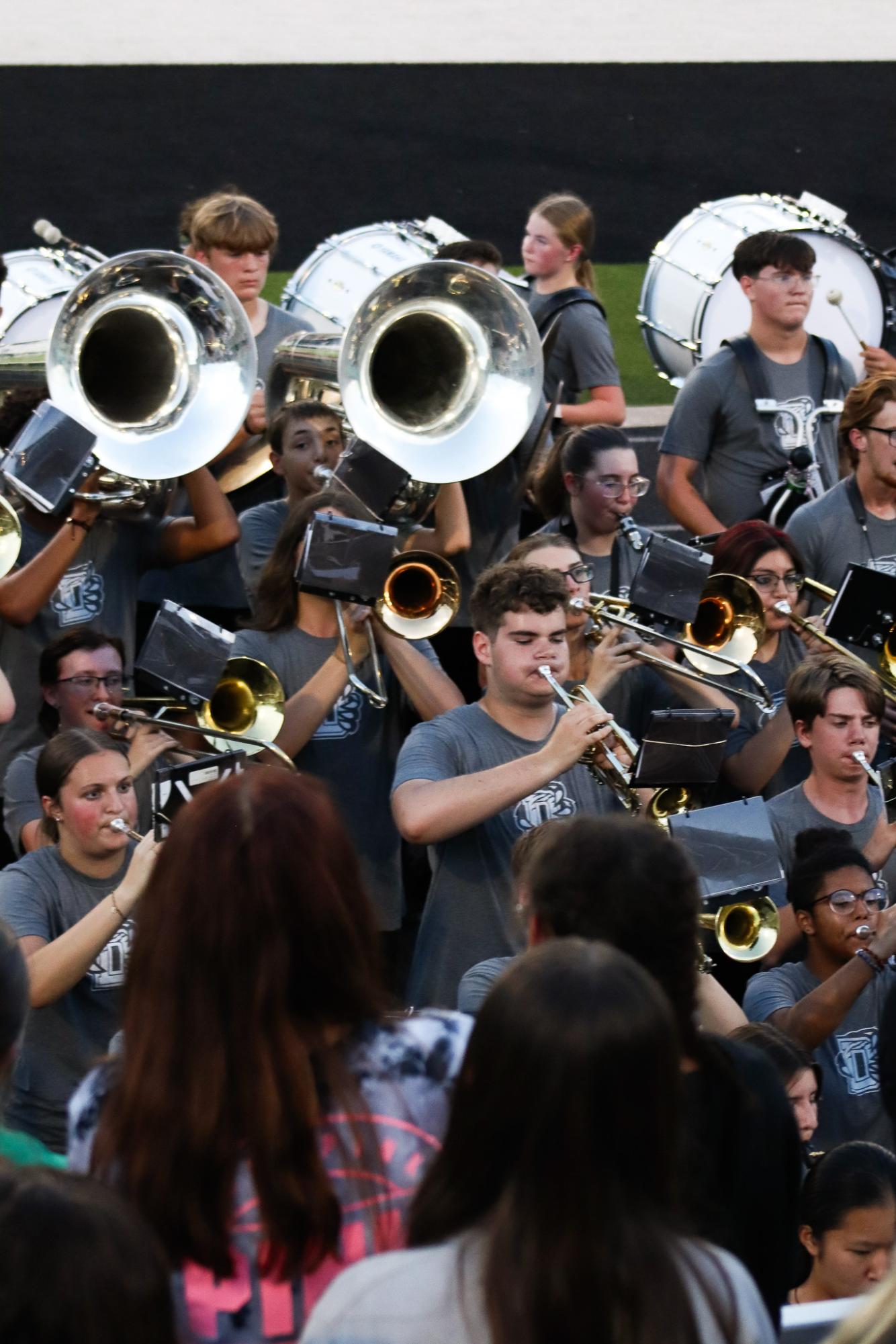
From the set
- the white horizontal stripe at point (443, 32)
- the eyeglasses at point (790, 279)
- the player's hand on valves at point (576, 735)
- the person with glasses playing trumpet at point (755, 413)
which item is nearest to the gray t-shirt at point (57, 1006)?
the player's hand on valves at point (576, 735)

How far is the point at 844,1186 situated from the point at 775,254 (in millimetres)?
3400

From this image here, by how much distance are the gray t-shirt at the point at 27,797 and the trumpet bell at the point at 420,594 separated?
747 mm

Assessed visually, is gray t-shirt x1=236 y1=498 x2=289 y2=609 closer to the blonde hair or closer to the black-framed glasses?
the black-framed glasses

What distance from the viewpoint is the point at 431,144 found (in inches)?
527

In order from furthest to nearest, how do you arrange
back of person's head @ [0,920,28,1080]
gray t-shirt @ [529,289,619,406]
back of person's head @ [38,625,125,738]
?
gray t-shirt @ [529,289,619,406], back of person's head @ [38,625,125,738], back of person's head @ [0,920,28,1080]

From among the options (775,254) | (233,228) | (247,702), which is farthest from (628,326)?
(247,702)

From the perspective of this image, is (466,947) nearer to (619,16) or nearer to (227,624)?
(227,624)

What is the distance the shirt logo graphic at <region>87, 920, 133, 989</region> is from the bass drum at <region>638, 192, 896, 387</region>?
189 inches

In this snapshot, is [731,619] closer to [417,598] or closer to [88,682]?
[417,598]

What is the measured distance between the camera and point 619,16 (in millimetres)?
15172

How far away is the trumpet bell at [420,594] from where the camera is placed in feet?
15.2

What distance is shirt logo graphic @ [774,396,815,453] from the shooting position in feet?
18.8

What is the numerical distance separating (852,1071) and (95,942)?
1565mm

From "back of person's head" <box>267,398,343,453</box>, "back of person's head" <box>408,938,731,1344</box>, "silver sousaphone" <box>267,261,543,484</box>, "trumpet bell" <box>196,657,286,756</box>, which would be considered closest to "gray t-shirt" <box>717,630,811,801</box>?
"silver sousaphone" <box>267,261,543,484</box>
